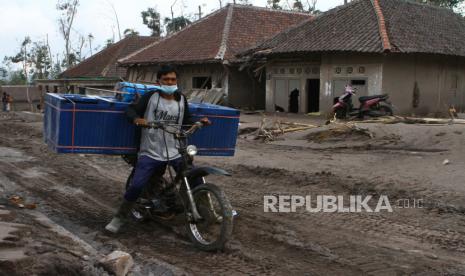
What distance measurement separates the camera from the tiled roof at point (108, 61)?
1454 inches

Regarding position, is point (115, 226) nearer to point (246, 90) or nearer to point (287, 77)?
point (287, 77)

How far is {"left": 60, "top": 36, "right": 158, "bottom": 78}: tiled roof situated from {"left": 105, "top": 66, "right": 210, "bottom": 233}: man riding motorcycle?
3137 cm

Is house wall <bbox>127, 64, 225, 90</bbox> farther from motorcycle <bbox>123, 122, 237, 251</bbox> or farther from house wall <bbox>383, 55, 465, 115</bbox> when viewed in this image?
motorcycle <bbox>123, 122, 237, 251</bbox>

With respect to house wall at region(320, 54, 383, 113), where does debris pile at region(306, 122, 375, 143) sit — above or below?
below

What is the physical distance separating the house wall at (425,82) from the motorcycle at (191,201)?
594 inches

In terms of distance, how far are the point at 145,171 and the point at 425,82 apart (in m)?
17.9

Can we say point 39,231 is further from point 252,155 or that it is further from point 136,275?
point 252,155

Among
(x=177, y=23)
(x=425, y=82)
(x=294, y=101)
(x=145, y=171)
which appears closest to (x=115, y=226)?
(x=145, y=171)

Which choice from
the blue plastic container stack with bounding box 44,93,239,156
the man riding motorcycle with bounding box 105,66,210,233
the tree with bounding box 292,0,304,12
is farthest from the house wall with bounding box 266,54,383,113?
the tree with bounding box 292,0,304,12

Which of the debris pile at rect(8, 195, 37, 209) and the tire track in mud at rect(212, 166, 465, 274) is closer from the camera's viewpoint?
the tire track in mud at rect(212, 166, 465, 274)

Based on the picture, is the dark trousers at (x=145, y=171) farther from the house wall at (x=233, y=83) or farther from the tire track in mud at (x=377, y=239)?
the house wall at (x=233, y=83)

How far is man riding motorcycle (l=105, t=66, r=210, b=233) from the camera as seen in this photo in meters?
5.51

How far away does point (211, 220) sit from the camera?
5156 mm

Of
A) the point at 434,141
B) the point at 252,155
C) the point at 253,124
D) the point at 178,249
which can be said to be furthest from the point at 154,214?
the point at 253,124
